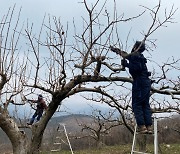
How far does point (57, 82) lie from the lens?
8016mm

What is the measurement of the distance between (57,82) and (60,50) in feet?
2.81

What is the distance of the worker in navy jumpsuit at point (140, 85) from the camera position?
683 centimetres

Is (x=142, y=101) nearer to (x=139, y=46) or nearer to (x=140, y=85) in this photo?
(x=140, y=85)

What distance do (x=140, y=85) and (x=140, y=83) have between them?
41 millimetres

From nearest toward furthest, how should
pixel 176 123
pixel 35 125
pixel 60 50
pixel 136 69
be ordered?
pixel 136 69 < pixel 60 50 < pixel 35 125 < pixel 176 123

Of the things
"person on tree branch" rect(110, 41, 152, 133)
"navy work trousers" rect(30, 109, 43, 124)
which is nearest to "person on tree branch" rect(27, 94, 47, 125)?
"navy work trousers" rect(30, 109, 43, 124)

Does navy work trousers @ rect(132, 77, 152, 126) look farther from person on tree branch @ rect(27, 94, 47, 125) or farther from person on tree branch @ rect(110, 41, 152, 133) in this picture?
person on tree branch @ rect(27, 94, 47, 125)

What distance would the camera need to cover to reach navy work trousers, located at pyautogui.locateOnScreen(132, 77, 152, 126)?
6883 mm

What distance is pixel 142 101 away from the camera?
6926 mm

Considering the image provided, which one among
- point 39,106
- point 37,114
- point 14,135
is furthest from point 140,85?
point 37,114

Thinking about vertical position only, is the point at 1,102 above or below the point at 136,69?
below

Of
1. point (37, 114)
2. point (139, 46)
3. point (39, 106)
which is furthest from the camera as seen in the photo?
point (37, 114)

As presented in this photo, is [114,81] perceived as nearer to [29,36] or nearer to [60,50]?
[60,50]

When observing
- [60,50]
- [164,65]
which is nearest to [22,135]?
[60,50]
